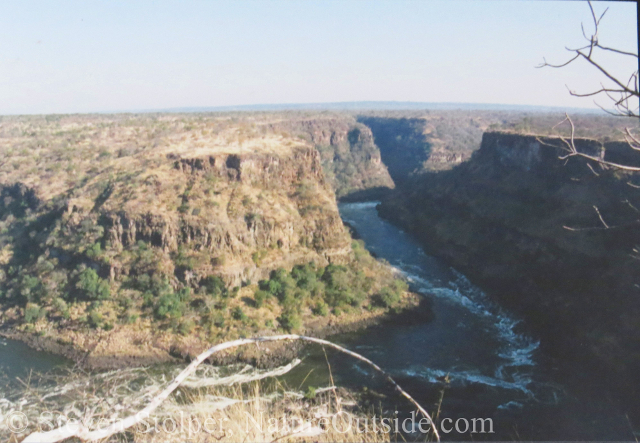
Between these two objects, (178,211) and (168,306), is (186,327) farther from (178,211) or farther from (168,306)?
(178,211)

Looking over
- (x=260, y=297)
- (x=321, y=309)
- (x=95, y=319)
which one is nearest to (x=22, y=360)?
(x=95, y=319)

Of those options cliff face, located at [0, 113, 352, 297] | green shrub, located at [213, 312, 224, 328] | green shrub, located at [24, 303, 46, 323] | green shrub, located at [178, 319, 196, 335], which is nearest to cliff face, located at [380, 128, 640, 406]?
cliff face, located at [0, 113, 352, 297]

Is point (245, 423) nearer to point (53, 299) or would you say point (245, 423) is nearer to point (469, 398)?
point (469, 398)

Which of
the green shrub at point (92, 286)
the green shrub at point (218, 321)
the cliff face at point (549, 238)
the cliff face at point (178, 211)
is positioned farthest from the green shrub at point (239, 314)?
the cliff face at point (549, 238)

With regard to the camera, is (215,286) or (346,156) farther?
(346,156)

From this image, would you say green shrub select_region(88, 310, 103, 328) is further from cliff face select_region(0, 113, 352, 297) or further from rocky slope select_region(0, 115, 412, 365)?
cliff face select_region(0, 113, 352, 297)

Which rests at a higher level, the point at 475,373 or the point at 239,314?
the point at 239,314

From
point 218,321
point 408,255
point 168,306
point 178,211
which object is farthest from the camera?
point 408,255

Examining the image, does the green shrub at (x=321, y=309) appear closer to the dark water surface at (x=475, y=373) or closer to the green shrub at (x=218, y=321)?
the dark water surface at (x=475, y=373)
